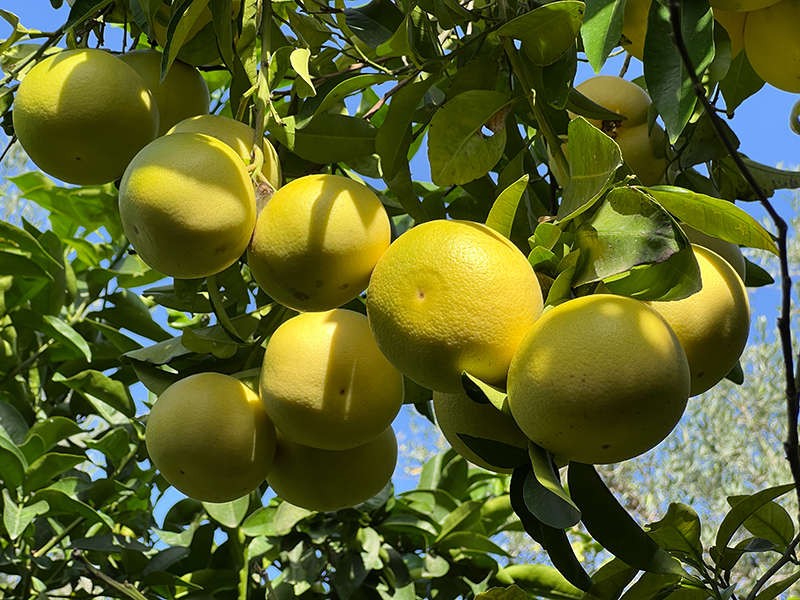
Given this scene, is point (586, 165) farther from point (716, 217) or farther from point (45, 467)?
point (45, 467)

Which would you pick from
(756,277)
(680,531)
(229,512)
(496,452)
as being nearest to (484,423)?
(496,452)

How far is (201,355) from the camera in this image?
0.88 m

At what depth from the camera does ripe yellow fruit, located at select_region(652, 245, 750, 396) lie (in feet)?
2.00

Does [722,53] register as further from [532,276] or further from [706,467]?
[706,467]

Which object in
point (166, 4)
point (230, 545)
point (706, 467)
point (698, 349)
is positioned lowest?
point (698, 349)

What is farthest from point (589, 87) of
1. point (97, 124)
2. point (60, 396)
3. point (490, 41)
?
point (60, 396)

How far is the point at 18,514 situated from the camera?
47.3 inches

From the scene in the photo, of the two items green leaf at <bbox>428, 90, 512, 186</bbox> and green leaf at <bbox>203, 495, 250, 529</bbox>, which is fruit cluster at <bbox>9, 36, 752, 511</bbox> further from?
green leaf at <bbox>203, 495, 250, 529</bbox>

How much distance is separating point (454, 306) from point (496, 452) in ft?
0.34

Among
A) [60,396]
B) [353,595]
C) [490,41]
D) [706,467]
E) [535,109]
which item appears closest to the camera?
[535,109]

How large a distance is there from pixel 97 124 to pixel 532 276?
1.37ft

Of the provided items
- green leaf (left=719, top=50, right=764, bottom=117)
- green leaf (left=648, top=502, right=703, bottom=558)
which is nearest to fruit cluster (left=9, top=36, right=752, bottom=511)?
green leaf (left=719, top=50, right=764, bottom=117)

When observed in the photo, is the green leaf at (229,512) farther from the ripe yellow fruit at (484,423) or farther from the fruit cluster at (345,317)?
the ripe yellow fruit at (484,423)

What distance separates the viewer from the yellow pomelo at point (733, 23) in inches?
30.8
